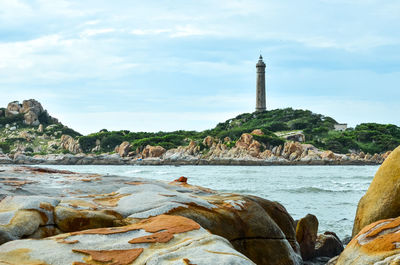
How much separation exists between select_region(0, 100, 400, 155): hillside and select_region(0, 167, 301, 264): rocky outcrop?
72640mm

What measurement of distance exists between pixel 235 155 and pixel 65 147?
43498mm

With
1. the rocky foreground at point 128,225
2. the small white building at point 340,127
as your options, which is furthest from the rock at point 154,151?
the rocky foreground at point 128,225

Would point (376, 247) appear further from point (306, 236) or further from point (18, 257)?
point (306, 236)

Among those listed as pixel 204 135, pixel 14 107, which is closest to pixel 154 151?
pixel 204 135

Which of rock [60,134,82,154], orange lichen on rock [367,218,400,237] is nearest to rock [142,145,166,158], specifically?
rock [60,134,82,154]

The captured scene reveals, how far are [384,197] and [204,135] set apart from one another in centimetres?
9066

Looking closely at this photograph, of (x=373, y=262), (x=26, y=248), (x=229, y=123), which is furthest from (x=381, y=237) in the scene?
(x=229, y=123)

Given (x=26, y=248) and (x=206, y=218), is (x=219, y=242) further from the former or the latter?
(x=206, y=218)

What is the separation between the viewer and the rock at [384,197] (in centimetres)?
650

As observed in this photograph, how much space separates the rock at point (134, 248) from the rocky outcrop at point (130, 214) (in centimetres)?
2

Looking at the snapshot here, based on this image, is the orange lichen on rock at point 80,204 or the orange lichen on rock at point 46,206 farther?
the orange lichen on rock at point 80,204

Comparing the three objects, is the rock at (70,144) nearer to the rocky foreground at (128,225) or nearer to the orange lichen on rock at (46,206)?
the rocky foreground at (128,225)

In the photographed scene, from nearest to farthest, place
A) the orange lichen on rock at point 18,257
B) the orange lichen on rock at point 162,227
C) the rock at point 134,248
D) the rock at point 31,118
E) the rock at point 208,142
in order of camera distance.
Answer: the rock at point 134,248, the orange lichen on rock at point 18,257, the orange lichen on rock at point 162,227, the rock at point 208,142, the rock at point 31,118

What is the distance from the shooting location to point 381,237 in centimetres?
408
